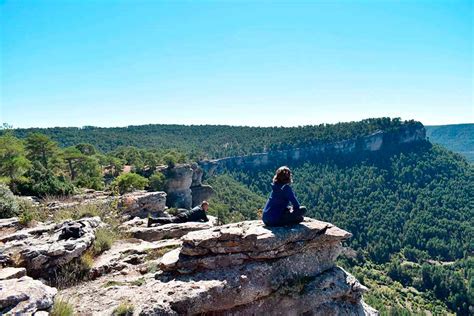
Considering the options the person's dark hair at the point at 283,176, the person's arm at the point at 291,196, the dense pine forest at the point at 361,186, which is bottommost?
the dense pine forest at the point at 361,186

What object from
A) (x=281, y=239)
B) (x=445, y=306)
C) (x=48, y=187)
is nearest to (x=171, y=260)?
(x=281, y=239)

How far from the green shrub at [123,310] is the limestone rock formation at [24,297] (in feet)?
3.64

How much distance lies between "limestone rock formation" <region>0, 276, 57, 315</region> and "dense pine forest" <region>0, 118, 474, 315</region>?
2414cm

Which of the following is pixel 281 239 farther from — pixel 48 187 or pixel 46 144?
pixel 46 144

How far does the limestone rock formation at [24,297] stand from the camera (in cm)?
514

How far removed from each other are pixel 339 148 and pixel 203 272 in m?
114

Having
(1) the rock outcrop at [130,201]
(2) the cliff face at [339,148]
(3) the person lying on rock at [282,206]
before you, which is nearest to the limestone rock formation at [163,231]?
(1) the rock outcrop at [130,201]

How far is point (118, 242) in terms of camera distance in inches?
405

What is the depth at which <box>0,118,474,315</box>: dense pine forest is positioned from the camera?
2040 inches

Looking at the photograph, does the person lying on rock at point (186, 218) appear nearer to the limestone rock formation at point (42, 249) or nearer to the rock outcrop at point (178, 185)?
the limestone rock formation at point (42, 249)

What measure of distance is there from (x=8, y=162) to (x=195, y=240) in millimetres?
22515

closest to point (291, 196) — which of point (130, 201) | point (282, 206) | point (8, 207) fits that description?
point (282, 206)

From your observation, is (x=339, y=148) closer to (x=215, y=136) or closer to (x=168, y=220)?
(x=215, y=136)

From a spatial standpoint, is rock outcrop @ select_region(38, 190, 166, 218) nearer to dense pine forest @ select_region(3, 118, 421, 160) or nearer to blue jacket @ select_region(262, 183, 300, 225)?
blue jacket @ select_region(262, 183, 300, 225)
